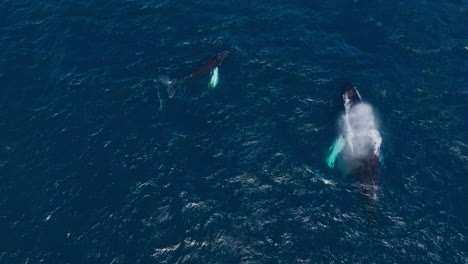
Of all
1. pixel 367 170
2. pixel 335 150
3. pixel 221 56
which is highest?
pixel 221 56

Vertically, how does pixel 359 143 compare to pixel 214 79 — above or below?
below

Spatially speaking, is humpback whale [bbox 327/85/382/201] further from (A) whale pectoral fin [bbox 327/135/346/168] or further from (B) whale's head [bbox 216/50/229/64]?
→ (B) whale's head [bbox 216/50/229/64]

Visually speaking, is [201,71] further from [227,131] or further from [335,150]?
[335,150]

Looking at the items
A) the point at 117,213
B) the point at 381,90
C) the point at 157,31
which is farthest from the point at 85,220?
the point at 381,90

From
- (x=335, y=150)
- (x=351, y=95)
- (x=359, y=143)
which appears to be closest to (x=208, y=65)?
(x=351, y=95)

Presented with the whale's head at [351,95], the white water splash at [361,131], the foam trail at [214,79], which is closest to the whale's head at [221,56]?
the foam trail at [214,79]

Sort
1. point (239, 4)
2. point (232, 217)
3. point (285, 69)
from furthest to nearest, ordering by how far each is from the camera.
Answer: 1. point (239, 4)
2. point (285, 69)
3. point (232, 217)

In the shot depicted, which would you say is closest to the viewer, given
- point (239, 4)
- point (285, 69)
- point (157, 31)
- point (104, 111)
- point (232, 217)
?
point (232, 217)

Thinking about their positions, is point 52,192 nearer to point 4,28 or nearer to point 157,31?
point 157,31

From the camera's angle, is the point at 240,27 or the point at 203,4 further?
the point at 203,4
